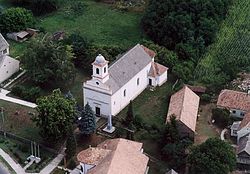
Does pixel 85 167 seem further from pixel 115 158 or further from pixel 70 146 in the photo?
pixel 115 158

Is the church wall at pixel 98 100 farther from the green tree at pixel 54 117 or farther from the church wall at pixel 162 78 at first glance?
the church wall at pixel 162 78

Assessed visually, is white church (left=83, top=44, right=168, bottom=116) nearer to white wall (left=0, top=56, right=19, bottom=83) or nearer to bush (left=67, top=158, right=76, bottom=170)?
bush (left=67, top=158, right=76, bottom=170)

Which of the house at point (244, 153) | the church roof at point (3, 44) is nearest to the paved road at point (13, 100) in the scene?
the church roof at point (3, 44)

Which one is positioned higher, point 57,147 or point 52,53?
point 52,53

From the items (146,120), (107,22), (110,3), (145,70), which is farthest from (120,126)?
→ (110,3)

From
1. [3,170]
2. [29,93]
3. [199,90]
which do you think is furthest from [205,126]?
[3,170]

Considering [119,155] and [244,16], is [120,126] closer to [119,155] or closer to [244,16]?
[119,155]
